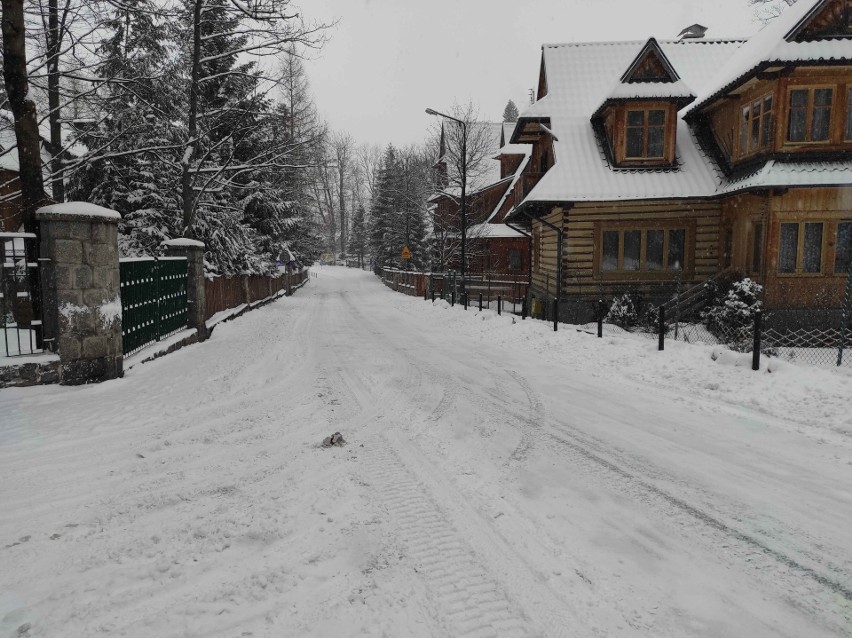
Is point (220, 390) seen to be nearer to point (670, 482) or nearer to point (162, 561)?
point (162, 561)

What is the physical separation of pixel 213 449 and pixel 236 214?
18.1 metres

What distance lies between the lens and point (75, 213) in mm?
6852

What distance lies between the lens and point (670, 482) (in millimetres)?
4359

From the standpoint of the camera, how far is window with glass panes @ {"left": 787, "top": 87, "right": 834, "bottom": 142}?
1486 centimetres

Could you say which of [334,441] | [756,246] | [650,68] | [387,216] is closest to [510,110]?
[387,216]

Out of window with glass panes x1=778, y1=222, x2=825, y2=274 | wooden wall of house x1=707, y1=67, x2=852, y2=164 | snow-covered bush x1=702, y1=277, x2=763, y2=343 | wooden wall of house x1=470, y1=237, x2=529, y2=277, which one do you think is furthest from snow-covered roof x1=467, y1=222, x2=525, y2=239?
snow-covered bush x1=702, y1=277, x2=763, y2=343

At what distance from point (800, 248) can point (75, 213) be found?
18282 mm

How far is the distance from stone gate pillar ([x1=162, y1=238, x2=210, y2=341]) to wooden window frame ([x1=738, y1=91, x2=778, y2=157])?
55.4ft

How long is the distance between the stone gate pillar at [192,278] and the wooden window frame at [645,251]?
13.1 metres

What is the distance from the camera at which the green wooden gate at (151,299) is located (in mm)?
8586

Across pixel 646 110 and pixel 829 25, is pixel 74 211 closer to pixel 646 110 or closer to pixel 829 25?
pixel 646 110

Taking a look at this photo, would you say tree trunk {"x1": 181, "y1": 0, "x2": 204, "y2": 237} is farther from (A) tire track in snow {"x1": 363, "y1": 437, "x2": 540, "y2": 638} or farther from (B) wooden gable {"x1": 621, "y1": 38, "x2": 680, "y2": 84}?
(B) wooden gable {"x1": 621, "y1": 38, "x2": 680, "y2": 84}

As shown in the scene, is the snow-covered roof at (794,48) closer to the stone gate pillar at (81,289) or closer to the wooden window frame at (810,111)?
the wooden window frame at (810,111)

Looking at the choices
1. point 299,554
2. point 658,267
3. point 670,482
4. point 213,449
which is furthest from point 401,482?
point 658,267
